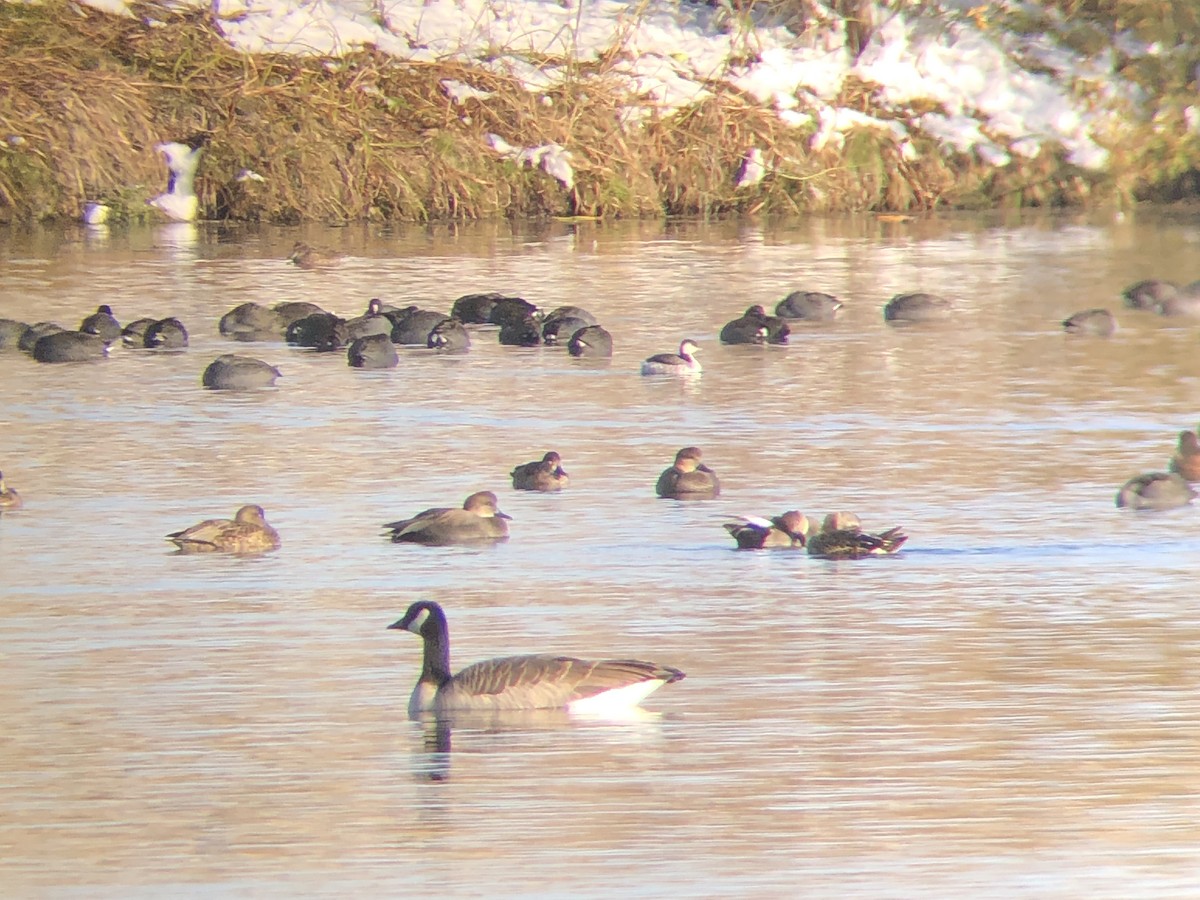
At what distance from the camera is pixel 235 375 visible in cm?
1892

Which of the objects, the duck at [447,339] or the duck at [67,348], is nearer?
the duck at [67,348]

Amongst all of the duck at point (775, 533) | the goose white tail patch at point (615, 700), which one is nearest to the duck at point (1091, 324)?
the duck at point (775, 533)

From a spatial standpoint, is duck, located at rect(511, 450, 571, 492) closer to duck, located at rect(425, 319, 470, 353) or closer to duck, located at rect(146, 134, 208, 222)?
duck, located at rect(425, 319, 470, 353)

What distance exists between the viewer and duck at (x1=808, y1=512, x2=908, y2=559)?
481 inches

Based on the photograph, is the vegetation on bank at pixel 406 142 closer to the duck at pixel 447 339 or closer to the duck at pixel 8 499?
the duck at pixel 447 339

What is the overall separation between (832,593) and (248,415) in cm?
699

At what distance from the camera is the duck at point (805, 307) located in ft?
78.2

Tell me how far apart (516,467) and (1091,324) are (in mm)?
8969

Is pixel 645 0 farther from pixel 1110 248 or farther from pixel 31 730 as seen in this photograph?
pixel 31 730

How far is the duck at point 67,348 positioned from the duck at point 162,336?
0.86 m

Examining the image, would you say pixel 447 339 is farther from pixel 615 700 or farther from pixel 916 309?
pixel 615 700

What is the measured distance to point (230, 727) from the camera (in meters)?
9.05

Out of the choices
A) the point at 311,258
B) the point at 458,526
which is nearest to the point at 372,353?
the point at 458,526

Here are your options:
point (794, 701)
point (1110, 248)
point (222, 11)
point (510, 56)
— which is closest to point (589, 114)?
point (510, 56)
